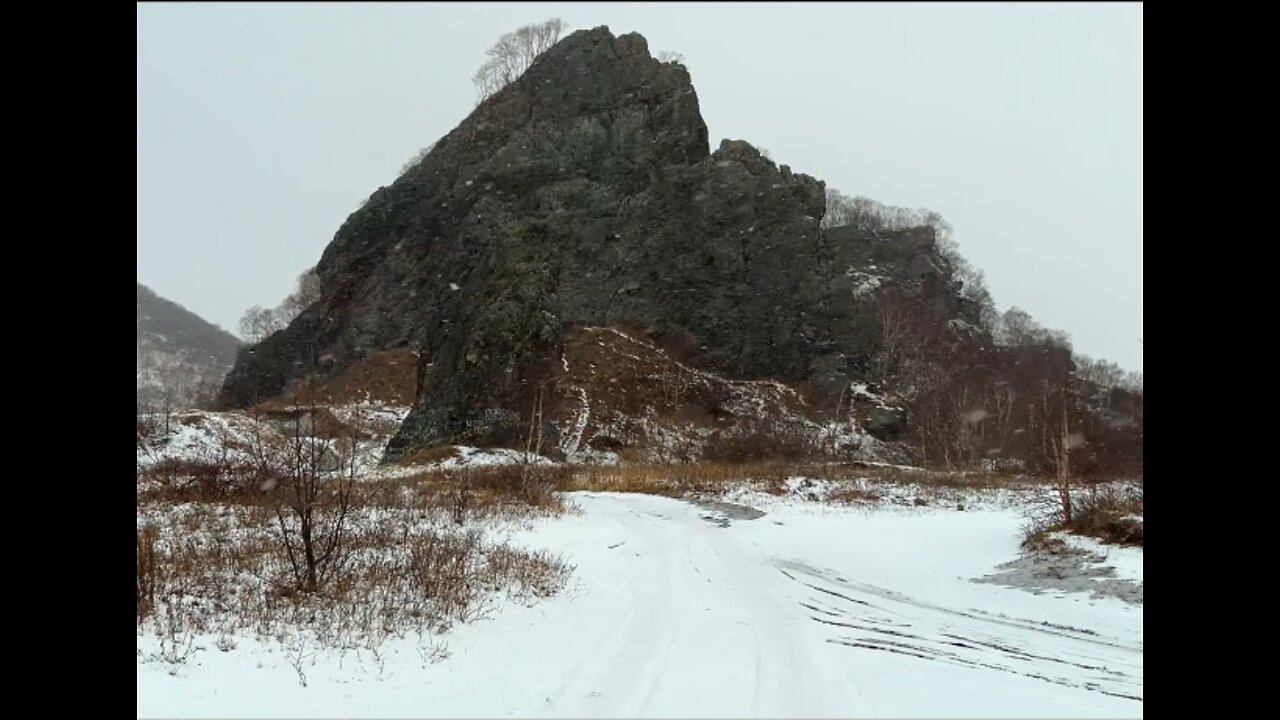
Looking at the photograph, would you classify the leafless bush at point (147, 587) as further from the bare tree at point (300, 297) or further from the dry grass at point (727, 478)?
the bare tree at point (300, 297)

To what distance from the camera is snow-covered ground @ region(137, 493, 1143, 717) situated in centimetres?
491

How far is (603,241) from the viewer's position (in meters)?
60.0

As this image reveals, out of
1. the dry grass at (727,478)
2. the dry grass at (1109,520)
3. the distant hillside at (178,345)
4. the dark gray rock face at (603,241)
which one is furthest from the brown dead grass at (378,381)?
the distant hillside at (178,345)

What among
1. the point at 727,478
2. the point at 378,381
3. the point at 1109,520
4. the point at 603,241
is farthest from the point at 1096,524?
the point at 378,381

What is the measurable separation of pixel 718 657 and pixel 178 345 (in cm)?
14983

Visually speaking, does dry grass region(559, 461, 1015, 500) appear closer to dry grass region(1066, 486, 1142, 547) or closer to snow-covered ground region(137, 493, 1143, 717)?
dry grass region(1066, 486, 1142, 547)

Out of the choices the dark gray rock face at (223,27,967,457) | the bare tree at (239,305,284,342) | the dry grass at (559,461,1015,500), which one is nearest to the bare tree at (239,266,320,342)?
the bare tree at (239,305,284,342)

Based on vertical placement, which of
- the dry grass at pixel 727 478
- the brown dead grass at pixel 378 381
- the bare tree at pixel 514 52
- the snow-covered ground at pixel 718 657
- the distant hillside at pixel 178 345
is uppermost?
the bare tree at pixel 514 52

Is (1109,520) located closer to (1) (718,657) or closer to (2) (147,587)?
(1) (718,657)

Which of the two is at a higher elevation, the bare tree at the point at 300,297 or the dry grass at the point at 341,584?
the bare tree at the point at 300,297

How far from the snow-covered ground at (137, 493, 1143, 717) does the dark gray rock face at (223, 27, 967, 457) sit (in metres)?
39.9

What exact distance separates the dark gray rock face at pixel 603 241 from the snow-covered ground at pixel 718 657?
3993cm

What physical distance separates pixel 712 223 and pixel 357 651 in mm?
54832

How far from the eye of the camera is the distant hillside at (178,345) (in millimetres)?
111125
